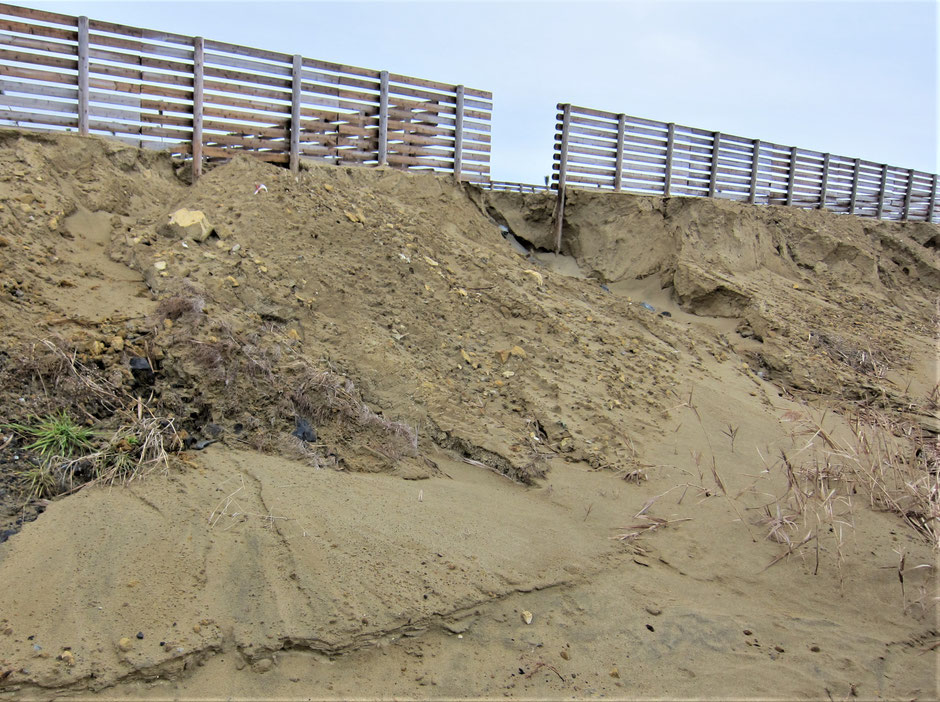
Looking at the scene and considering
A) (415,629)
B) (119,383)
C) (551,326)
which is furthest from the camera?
(551,326)

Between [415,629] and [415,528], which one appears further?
[415,528]

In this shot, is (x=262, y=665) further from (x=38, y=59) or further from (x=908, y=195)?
(x=908, y=195)

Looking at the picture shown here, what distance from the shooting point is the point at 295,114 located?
7809 millimetres

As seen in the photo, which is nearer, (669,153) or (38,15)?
(38,15)

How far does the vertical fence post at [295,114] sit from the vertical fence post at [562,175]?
166 inches

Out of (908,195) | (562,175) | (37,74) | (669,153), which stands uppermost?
(908,195)

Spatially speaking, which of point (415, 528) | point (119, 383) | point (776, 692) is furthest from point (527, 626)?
point (119, 383)

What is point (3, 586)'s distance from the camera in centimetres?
343

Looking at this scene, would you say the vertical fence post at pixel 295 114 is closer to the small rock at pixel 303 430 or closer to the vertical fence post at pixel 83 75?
the vertical fence post at pixel 83 75

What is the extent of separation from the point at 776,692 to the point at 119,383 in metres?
4.19

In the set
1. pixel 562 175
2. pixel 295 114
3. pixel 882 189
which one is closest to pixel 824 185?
pixel 882 189

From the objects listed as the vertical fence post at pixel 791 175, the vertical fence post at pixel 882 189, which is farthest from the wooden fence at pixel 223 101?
the vertical fence post at pixel 882 189

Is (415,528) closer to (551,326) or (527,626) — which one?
(527,626)

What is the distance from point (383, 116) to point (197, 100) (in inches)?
83.9
